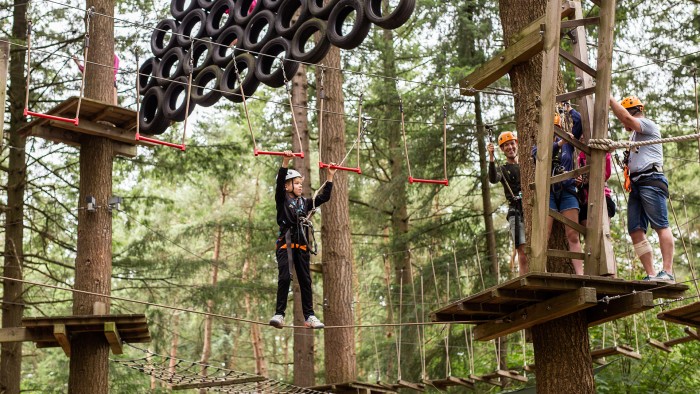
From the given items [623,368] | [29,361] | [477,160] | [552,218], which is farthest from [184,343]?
[552,218]

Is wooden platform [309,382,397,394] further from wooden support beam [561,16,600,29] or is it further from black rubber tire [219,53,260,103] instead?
wooden support beam [561,16,600,29]

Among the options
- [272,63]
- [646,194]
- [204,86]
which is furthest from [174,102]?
[646,194]

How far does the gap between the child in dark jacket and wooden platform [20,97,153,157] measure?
1921 mm

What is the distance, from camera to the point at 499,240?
40.4 ft

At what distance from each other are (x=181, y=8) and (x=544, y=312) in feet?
14.8

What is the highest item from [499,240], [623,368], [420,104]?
[420,104]

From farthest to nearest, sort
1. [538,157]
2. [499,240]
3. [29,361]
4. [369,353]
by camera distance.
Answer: [29,361] → [369,353] → [499,240] → [538,157]

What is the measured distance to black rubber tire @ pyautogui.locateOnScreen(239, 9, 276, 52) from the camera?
276 inches

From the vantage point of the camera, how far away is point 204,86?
7629mm

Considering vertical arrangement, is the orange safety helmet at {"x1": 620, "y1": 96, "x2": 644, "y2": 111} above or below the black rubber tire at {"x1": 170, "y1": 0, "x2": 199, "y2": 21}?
below

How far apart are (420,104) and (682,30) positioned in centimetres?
358

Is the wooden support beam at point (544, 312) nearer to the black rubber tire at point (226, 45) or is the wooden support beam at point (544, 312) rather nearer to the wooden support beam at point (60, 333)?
the black rubber tire at point (226, 45)

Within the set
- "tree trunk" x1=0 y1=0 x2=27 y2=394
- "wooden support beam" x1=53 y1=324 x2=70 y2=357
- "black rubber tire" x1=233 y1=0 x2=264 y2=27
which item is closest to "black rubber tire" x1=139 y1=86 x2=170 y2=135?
"black rubber tire" x1=233 y1=0 x2=264 y2=27

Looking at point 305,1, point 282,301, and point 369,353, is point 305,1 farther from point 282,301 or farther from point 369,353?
point 369,353
